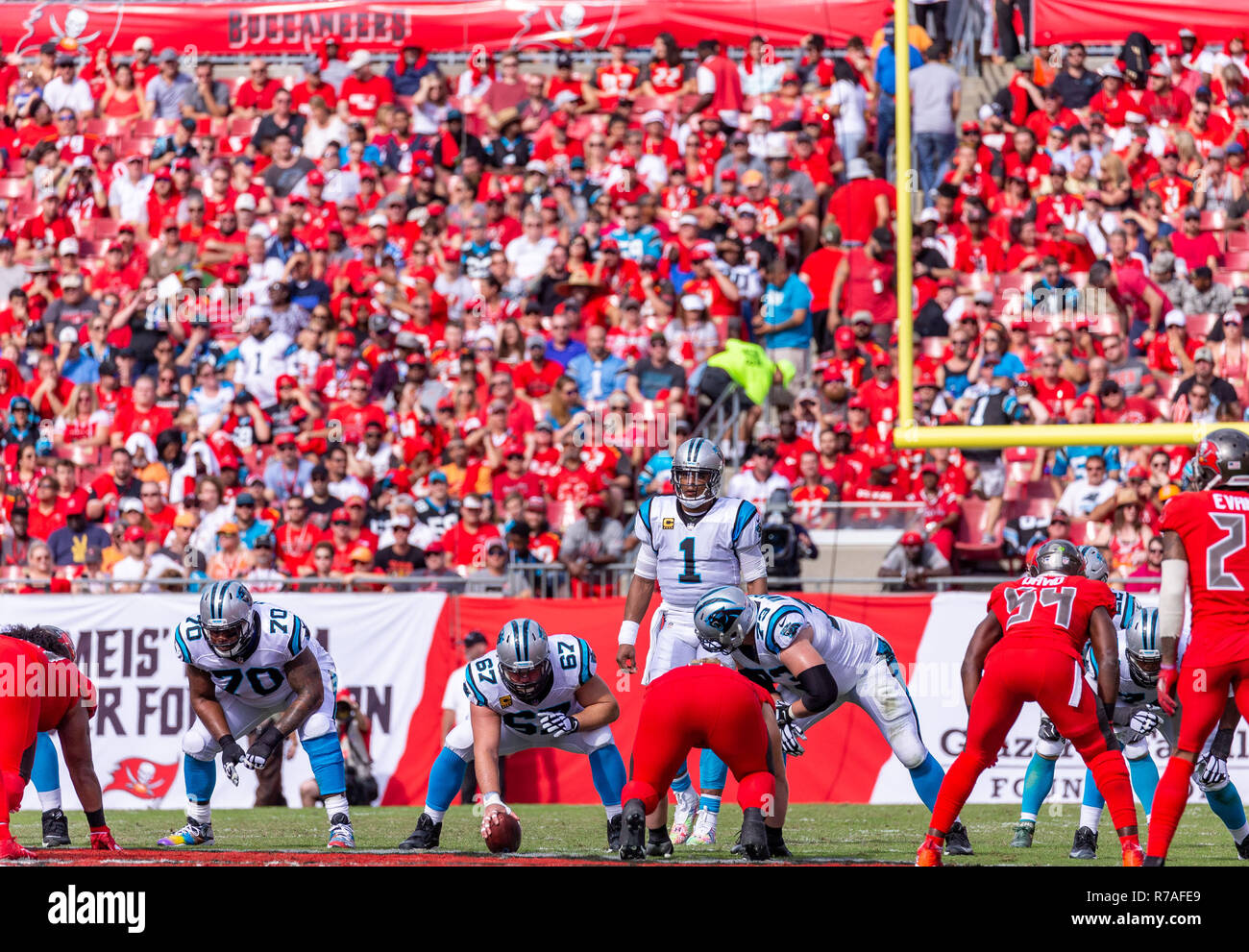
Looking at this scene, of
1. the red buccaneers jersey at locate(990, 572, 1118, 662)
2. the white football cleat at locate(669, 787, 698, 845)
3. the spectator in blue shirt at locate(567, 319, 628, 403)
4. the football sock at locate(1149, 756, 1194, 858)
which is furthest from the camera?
the spectator in blue shirt at locate(567, 319, 628, 403)

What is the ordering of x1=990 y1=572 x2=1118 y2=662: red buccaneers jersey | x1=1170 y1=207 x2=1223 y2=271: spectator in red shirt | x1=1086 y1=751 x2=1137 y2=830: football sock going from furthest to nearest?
x1=1170 y1=207 x2=1223 y2=271: spectator in red shirt, x1=990 y1=572 x2=1118 y2=662: red buccaneers jersey, x1=1086 y1=751 x2=1137 y2=830: football sock

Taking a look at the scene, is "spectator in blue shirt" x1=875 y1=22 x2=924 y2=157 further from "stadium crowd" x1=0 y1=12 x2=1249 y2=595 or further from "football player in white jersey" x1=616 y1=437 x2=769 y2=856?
"football player in white jersey" x1=616 y1=437 x2=769 y2=856

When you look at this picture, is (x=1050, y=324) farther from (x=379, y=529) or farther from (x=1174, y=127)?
(x=379, y=529)

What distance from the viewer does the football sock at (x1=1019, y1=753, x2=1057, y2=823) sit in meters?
9.72

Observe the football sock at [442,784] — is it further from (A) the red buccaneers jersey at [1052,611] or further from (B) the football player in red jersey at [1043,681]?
(A) the red buccaneers jersey at [1052,611]

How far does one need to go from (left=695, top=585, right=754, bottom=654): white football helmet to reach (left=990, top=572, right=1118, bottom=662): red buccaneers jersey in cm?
116

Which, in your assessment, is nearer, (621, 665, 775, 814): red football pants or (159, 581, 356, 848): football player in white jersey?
(621, 665, 775, 814): red football pants

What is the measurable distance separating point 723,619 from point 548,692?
91cm

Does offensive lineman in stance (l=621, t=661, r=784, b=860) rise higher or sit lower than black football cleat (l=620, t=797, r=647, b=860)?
higher

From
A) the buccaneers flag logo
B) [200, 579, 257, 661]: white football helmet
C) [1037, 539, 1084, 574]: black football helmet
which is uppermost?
[1037, 539, 1084, 574]: black football helmet

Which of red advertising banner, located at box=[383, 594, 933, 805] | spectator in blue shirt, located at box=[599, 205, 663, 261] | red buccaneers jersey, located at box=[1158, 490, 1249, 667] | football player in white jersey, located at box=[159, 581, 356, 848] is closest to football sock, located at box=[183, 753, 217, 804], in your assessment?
football player in white jersey, located at box=[159, 581, 356, 848]

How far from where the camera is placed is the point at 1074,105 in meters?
17.2

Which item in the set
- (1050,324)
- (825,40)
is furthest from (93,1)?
(1050,324)
